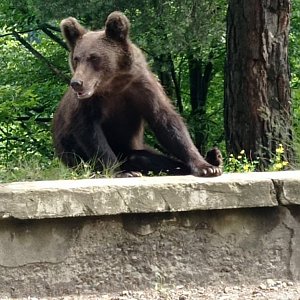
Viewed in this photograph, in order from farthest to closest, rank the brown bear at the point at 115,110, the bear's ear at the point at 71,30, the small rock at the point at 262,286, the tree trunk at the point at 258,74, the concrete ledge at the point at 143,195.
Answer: the tree trunk at the point at 258,74, the bear's ear at the point at 71,30, the brown bear at the point at 115,110, the small rock at the point at 262,286, the concrete ledge at the point at 143,195

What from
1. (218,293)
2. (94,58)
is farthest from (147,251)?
(94,58)

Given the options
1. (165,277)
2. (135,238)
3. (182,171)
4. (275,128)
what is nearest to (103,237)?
(135,238)

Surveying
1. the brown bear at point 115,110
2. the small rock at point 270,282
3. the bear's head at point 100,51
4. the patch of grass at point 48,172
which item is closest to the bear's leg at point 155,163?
the brown bear at point 115,110

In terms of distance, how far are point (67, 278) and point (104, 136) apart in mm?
1349

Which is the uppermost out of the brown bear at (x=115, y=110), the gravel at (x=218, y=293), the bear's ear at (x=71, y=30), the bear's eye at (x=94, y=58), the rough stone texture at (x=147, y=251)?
the bear's ear at (x=71, y=30)

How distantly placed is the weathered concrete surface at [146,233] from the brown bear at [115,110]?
2.74 ft

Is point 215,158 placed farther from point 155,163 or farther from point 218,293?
point 218,293

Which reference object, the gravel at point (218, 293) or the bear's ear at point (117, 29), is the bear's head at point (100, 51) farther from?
the gravel at point (218, 293)

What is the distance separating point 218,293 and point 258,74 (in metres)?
3.67

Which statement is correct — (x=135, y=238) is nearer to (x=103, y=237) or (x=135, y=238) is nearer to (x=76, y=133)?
(x=103, y=237)

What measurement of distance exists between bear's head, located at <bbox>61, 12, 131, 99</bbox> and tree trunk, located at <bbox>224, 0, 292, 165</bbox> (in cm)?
238

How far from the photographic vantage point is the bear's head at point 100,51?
17.0ft

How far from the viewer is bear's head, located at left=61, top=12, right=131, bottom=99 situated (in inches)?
205

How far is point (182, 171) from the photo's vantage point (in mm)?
5121
